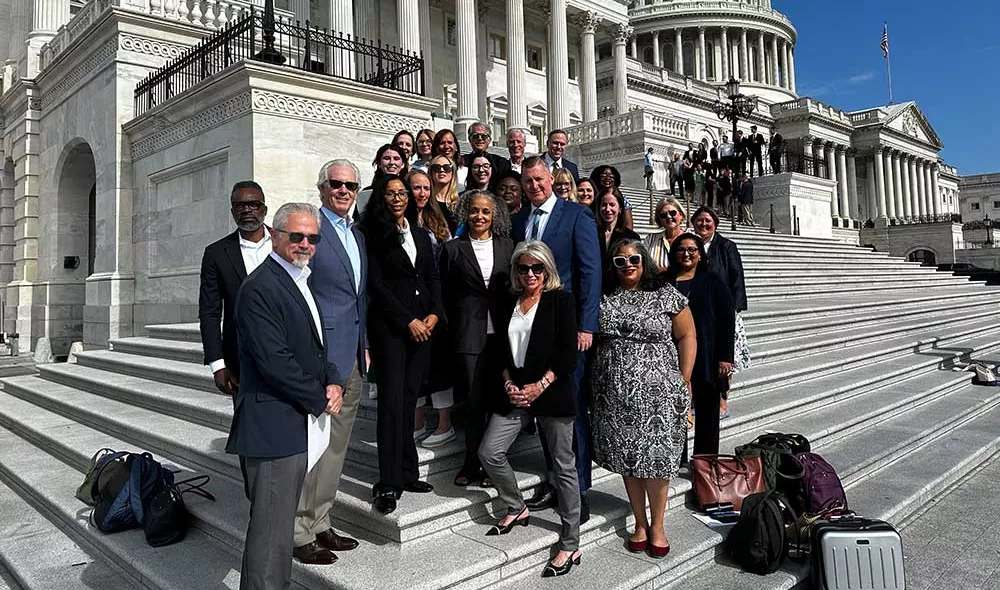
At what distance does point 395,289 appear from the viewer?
13.0ft

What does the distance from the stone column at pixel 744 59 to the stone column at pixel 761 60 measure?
225cm

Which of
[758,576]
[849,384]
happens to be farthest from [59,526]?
[849,384]

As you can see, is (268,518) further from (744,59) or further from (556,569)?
(744,59)

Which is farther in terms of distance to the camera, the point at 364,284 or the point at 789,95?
the point at 789,95

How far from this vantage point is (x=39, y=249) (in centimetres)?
1700

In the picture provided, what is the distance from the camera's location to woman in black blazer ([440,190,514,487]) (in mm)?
4031

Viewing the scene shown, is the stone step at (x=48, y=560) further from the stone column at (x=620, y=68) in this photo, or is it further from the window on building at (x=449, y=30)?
the stone column at (x=620, y=68)

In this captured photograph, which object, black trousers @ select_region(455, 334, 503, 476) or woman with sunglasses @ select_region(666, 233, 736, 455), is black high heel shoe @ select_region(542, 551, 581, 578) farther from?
woman with sunglasses @ select_region(666, 233, 736, 455)

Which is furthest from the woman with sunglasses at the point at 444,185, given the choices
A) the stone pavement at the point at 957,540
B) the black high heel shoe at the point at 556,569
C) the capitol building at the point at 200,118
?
the capitol building at the point at 200,118

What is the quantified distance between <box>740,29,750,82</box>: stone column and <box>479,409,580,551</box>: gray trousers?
288 feet

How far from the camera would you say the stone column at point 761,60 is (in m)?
82.2

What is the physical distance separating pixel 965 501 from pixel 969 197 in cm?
10315

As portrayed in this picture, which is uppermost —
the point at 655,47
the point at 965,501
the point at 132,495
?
the point at 655,47

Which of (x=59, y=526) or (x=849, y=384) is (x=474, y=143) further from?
(x=849, y=384)
